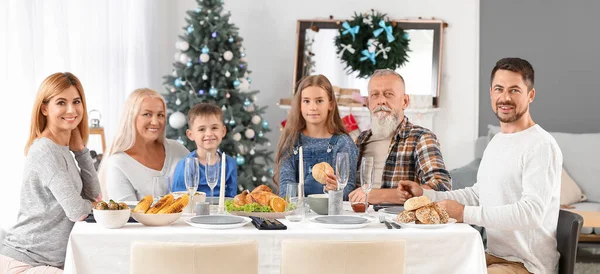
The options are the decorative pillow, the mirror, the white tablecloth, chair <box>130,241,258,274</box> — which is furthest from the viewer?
the mirror

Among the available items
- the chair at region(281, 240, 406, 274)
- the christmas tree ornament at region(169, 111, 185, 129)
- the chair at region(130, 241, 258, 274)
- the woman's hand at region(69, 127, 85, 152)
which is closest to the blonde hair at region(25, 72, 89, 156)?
the woman's hand at region(69, 127, 85, 152)

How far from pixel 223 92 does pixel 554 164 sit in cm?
391

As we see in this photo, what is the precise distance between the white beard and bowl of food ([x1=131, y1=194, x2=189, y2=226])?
1.36m

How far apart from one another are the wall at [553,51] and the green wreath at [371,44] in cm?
88

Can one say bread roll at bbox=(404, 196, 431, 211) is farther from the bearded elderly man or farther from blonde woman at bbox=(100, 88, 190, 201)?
blonde woman at bbox=(100, 88, 190, 201)

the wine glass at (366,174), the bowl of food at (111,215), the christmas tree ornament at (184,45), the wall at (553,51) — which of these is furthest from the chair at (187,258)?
the wall at (553,51)

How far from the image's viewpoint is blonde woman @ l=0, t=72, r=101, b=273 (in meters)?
2.83

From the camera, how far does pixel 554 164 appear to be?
2.82 meters

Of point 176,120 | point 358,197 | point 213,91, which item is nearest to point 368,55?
point 213,91

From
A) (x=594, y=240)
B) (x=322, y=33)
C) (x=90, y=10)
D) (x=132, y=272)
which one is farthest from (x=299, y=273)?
(x=322, y=33)

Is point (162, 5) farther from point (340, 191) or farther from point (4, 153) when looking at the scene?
point (340, 191)

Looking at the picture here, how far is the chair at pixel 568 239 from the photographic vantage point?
2.80 meters

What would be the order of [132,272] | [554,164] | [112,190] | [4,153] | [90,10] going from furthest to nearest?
[90,10] < [4,153] < [112,190] < [554,164] < [132,272]

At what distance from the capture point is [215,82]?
250 inches
